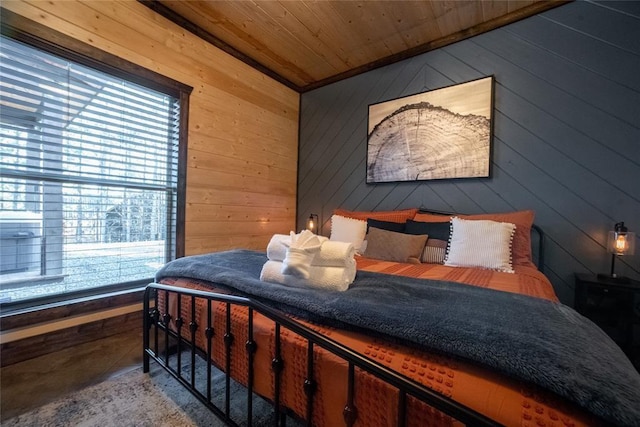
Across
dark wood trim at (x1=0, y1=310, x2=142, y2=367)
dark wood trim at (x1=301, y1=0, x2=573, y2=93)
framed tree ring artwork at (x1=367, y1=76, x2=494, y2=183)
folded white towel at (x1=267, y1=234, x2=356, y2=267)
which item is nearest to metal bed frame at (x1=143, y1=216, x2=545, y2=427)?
folded white towel at (x1=267, y1=234, x2=356, y2=267)

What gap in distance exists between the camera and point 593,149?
192 centimetres

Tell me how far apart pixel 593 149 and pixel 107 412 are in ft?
11.1

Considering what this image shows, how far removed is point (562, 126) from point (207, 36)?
10.2 feet

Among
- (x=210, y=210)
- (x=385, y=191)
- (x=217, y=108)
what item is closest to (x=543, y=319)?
(x=385, y=191)

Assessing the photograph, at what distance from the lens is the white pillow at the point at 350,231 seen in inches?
92.4

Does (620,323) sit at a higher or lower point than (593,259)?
lower

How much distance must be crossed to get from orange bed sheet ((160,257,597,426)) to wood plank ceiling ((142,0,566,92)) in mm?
2266

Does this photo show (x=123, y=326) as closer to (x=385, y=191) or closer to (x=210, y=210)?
(x=210, y=210)

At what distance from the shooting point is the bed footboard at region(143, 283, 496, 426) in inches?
22.5

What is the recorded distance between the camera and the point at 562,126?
2025 mm

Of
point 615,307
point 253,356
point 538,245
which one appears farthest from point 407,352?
point 538,245

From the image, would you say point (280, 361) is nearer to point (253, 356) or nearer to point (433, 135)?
point (253, 356)

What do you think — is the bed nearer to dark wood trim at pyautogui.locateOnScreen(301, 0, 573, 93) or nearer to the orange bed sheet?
the orange bed sheet

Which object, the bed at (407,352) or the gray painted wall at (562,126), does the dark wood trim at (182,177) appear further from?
the gray painted wall at (562,126)
